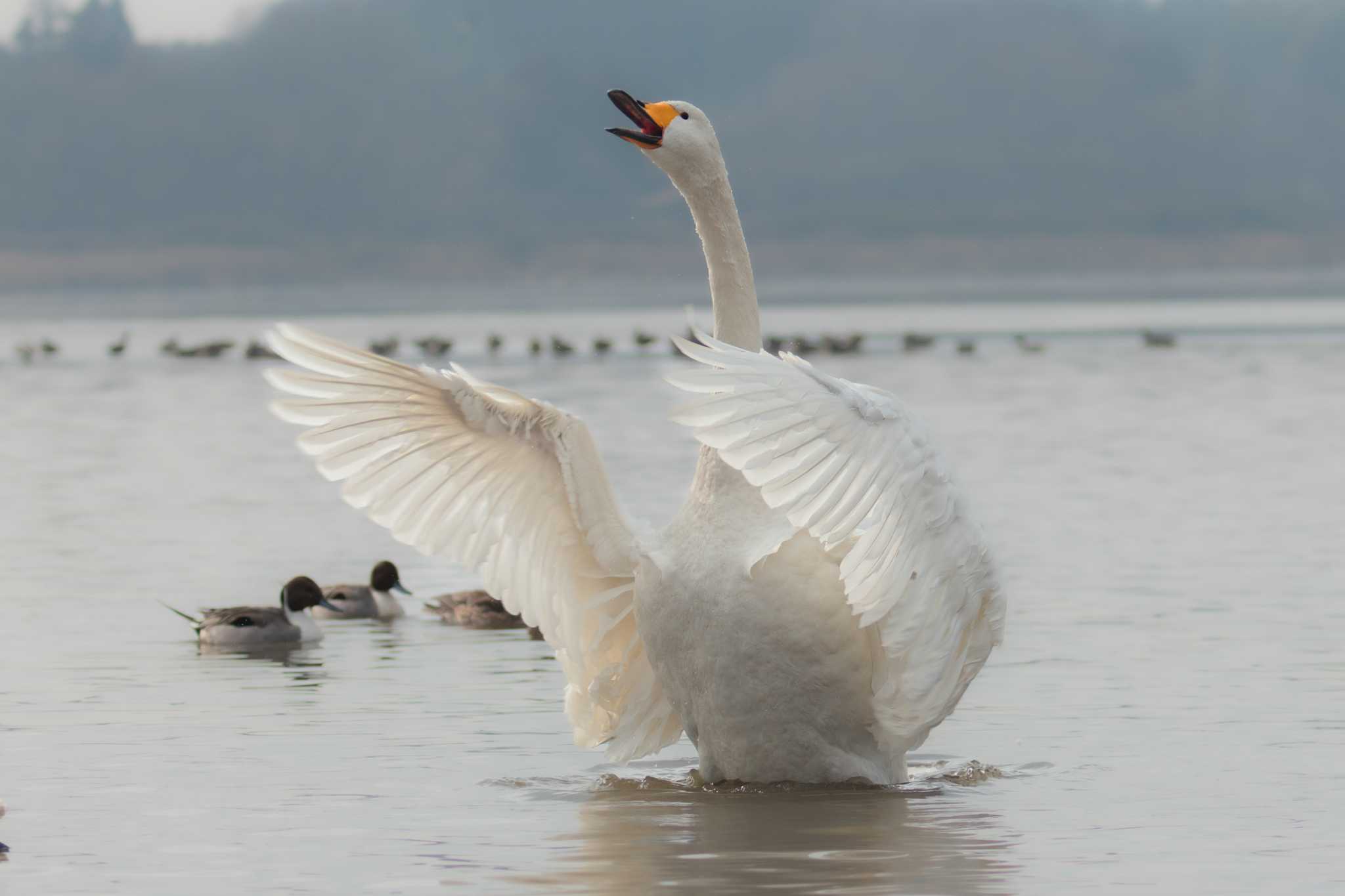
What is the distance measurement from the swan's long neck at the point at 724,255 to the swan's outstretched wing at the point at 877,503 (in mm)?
1051

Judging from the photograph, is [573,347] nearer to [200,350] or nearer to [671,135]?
[200,350]

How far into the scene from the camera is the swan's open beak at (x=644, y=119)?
32.8 feet

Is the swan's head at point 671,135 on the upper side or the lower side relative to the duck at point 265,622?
upper

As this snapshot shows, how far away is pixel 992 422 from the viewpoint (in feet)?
120

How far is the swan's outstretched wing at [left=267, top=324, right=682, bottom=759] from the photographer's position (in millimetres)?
10219

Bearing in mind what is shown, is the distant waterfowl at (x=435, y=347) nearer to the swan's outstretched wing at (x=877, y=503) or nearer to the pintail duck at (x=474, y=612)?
the pintail duck at (x=474, y=612)

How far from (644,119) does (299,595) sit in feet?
25.3

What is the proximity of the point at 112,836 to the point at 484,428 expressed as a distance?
2.31m

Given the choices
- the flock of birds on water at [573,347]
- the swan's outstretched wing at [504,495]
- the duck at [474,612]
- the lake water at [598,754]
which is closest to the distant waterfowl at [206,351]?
the flock of birds on water at [573,347]

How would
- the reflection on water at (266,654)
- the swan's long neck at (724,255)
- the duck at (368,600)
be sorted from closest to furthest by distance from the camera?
the swan's long neck at (724,255) < the reflection on water at (266,654) < the duck at (368,600)

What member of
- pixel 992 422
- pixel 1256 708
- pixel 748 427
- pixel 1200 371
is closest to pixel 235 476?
pixel 992 422

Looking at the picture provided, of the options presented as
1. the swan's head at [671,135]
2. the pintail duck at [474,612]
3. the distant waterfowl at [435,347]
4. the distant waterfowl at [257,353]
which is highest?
the distant waterfowl at [435,347]

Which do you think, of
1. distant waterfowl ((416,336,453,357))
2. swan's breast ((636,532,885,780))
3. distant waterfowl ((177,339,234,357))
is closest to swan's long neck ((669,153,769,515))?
swan's breast ((636,532,885,780))

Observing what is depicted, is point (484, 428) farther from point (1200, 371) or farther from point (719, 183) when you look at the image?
point (1200, 371)
